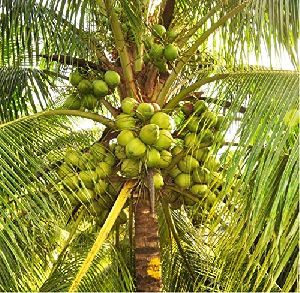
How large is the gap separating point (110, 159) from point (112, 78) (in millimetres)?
432

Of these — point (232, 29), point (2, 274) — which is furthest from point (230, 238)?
point (232, 29)

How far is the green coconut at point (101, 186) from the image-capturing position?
9.44 feet

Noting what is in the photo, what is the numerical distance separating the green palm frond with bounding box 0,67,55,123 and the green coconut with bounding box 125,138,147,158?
1.26 meters

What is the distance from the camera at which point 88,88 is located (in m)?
3.18

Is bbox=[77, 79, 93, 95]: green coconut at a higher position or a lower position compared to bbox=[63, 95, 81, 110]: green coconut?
higher

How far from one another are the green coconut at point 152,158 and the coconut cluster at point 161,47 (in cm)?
57

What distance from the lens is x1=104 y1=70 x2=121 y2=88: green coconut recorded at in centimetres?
307

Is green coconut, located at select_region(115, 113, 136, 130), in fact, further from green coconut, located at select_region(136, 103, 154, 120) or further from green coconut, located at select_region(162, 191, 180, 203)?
green coconut, located at select_region(162, 191, 180, 203)

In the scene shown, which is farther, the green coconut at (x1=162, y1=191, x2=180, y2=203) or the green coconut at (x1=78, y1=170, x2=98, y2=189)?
the green coconut at (x1=162, y1=191, x2=180, y2=203)

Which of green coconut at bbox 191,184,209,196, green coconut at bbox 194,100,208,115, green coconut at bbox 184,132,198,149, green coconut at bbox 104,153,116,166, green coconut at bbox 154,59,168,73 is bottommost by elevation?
green coconut at bbox 191,184,209,196

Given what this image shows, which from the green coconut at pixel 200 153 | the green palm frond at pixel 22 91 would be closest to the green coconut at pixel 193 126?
the green coconut at pixel 200 153

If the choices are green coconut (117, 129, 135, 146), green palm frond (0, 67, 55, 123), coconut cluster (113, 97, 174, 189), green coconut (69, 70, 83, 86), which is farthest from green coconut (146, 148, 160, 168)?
green palm frond (0, 67, 55, 123)

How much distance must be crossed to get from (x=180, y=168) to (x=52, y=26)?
1.33 metres

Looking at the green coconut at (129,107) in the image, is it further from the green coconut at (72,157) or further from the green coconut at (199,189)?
the green coconut at (199,189)
